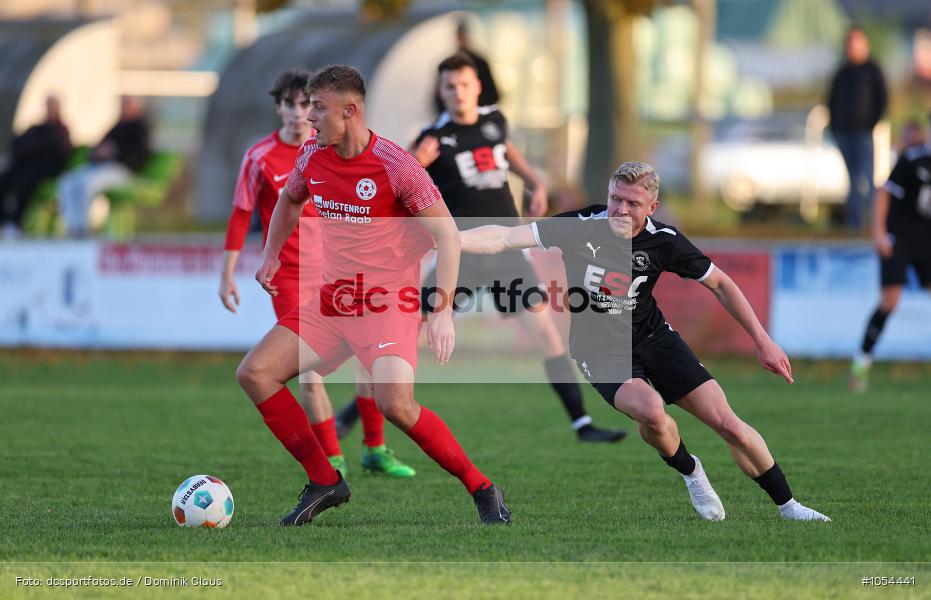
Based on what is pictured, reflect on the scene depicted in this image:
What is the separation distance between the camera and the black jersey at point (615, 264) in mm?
7090

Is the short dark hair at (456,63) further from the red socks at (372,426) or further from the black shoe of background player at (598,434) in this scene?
the black shoe of background player at (598,434)

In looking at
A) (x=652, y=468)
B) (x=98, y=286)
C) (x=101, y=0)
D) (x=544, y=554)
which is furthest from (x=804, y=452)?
(x=101, y=0)

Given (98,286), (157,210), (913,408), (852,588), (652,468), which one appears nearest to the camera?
(852,588)

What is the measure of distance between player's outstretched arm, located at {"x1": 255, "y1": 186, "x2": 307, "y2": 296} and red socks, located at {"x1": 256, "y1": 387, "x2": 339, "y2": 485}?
607 millimetres

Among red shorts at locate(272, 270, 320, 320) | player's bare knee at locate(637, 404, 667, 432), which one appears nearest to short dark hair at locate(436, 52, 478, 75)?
red shorts at locate(272, 270, 320, 320)

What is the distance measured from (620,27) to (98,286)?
8110 mm

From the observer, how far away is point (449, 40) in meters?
24.6

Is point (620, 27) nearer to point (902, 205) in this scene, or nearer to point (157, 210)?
point (902, 205)

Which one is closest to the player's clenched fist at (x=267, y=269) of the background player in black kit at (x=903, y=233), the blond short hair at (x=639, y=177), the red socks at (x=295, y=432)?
the red socks at (x=295, y=432)

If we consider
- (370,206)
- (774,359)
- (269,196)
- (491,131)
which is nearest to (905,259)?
(491,131)

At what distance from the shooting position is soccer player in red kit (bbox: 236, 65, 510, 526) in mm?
6793

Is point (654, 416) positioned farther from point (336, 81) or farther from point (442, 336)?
point (336, 81)

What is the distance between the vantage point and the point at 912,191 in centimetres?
1330

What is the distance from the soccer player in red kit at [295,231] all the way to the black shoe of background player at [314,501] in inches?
59.3
